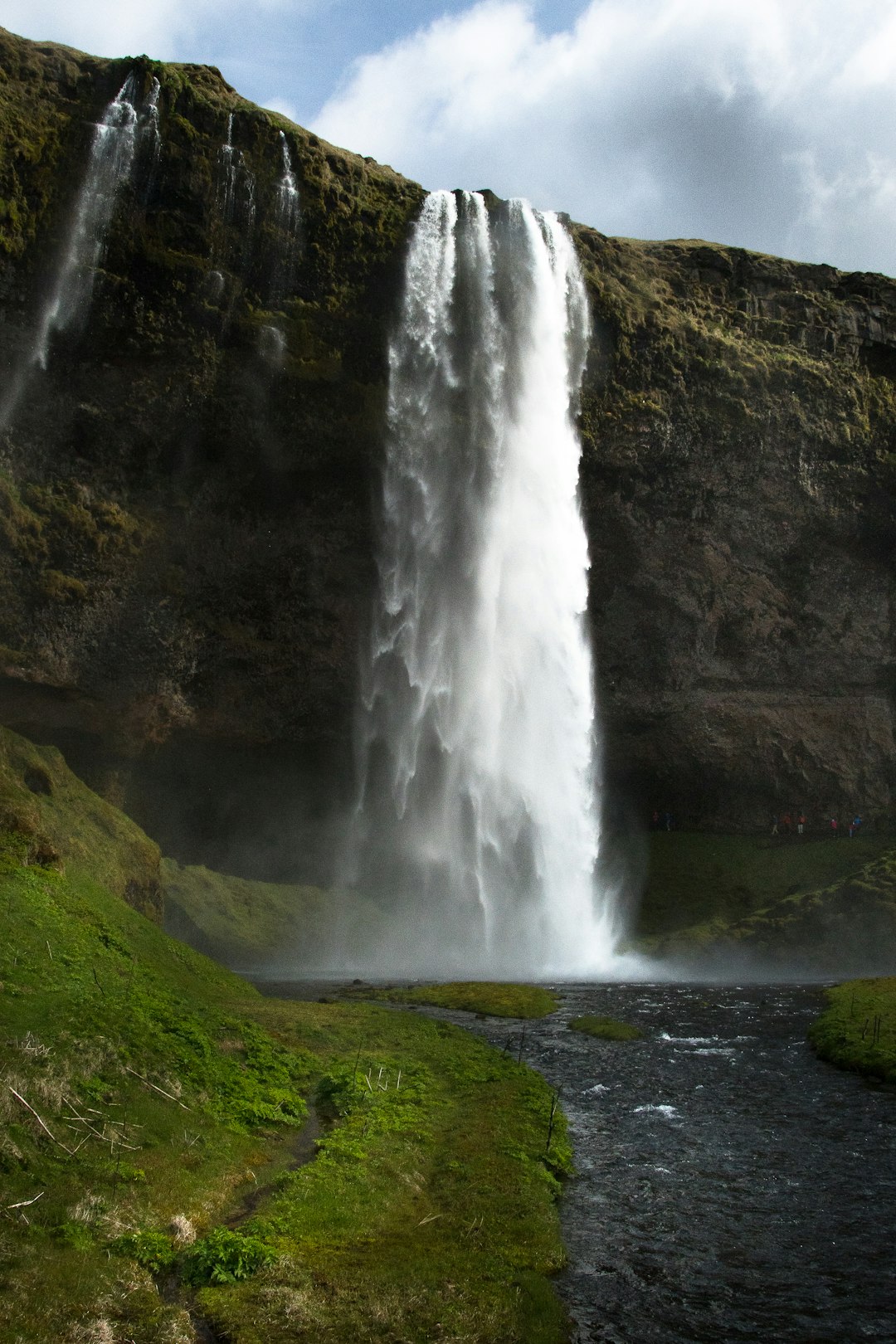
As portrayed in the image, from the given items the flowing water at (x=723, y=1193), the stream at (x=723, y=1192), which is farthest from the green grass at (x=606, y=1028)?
the flowing water at (x=723, y=1193)

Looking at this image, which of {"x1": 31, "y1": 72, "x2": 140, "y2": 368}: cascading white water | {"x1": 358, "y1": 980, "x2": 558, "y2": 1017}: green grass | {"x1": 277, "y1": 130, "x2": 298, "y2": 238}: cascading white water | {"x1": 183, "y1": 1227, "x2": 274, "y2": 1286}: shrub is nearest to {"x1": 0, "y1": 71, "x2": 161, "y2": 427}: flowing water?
{"x1": 31, "y1": 72, "x2": 140, "y2": 368}: cascading white water

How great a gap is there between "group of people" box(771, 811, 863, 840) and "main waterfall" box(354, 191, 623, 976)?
49.1 feet

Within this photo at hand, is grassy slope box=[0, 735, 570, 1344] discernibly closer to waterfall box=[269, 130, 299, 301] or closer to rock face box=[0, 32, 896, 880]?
rock face box=[0, 32, 896, 880]

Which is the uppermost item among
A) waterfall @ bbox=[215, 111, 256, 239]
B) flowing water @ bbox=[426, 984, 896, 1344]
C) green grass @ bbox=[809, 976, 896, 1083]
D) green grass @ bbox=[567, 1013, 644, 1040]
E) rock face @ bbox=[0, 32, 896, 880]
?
waterfall @ bbox=[215, 111, 256, 239]

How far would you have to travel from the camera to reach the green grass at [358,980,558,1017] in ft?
94.5

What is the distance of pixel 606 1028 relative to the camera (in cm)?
2497

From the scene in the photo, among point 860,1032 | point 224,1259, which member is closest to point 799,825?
point 860,1032

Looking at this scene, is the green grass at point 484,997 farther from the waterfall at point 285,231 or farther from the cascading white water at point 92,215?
the waterfall at point 285,231

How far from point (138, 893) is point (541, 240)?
3389 cm

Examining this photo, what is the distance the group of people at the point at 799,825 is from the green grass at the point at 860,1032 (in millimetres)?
25978

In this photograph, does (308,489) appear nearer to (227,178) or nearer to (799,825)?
(227,178)

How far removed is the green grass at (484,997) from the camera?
28.8m

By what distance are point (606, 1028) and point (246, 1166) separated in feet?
46.4

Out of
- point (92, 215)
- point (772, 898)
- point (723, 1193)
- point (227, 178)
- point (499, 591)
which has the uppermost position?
point (227, 178)
